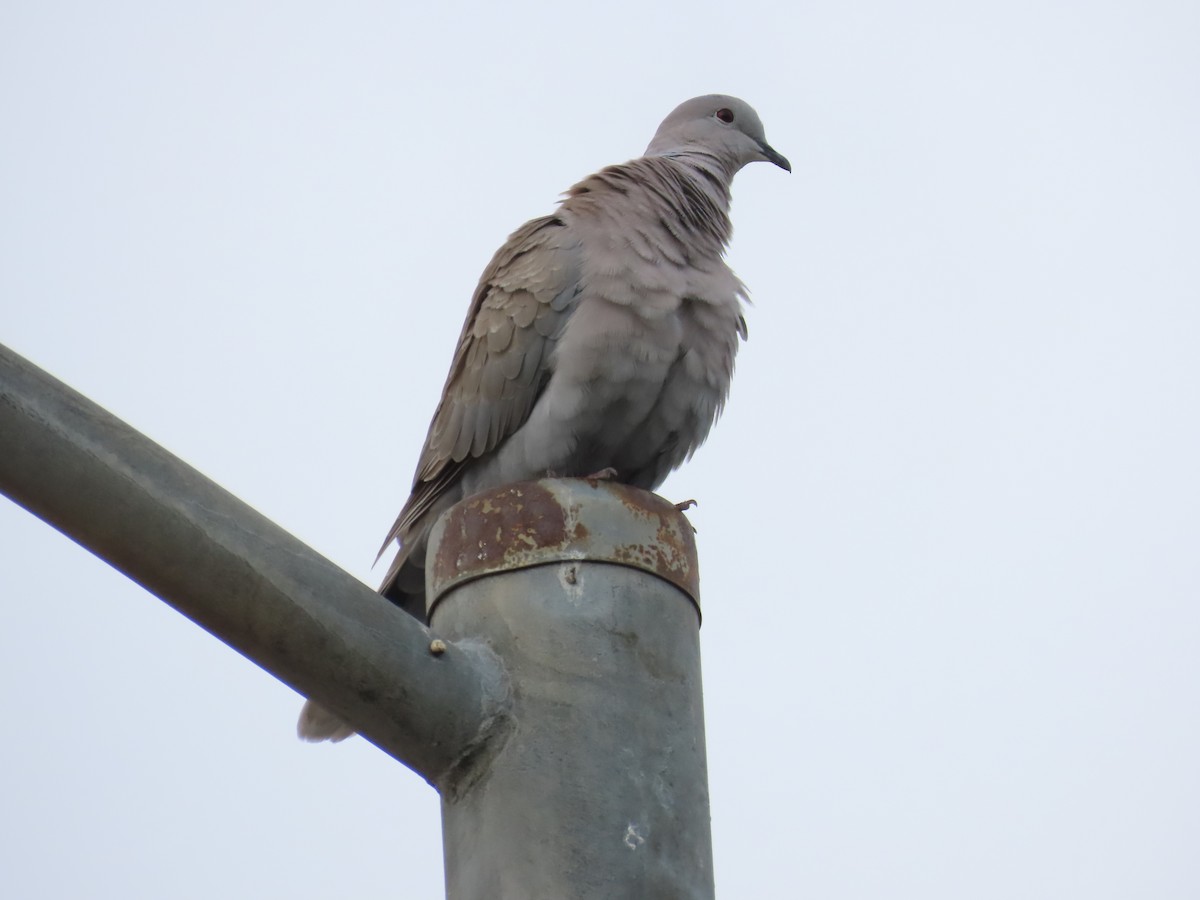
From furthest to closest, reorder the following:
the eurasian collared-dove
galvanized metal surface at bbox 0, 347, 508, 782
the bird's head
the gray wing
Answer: the bird's head
the gray wing
the eurasian collared-dove
galvanized metal surface at bbox 0, 347, 508, 782

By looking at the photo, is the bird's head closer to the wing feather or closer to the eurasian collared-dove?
the eurasian collared-dove

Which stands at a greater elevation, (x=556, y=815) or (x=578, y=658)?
(x=578, y=658)

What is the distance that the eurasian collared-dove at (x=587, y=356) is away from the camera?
182 inches

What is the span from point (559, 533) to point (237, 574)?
27.0 inches

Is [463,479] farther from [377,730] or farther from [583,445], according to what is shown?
[377,730]

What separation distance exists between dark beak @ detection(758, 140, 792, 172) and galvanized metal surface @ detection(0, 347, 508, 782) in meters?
4.47

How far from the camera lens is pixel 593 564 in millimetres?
2689

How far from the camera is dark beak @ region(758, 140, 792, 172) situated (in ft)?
21.6

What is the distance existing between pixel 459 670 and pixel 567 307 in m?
2.39

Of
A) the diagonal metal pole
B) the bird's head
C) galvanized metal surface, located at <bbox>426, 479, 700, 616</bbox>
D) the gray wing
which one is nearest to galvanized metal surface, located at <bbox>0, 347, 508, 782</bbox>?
the diagonal metal pole

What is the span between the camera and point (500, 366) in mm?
4797

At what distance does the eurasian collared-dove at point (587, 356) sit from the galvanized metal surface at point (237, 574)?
200cm

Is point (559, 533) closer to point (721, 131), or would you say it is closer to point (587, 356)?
point (587, 356)

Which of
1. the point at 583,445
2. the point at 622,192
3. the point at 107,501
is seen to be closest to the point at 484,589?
the point at 107,501
